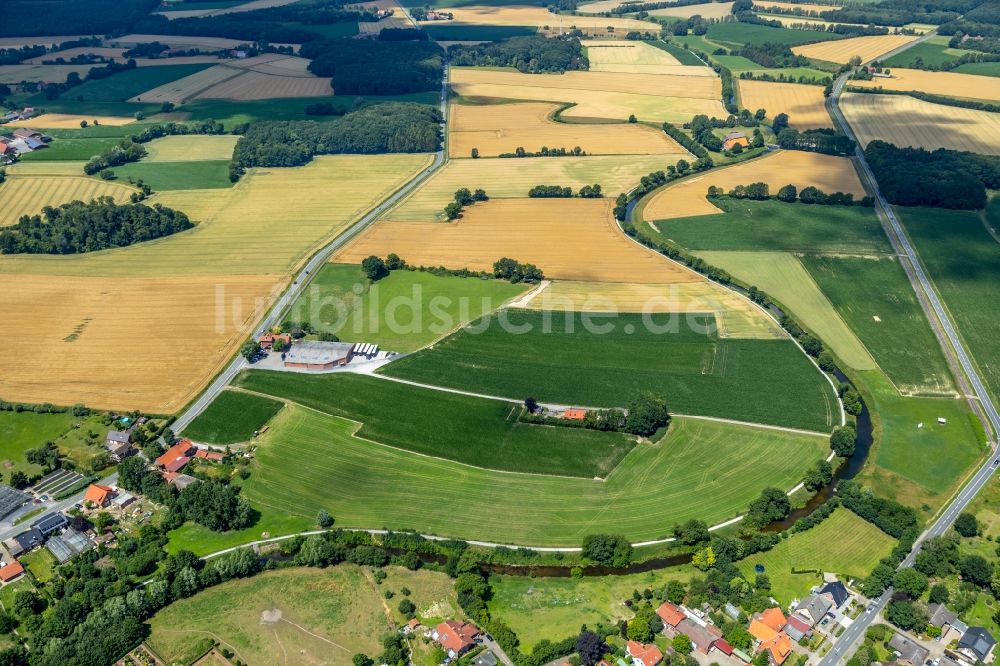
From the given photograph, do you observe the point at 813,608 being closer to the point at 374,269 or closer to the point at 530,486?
the point at 530,486

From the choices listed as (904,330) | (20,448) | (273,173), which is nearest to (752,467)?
(904,330)

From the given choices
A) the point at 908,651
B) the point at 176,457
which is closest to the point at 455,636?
the point at 908,651

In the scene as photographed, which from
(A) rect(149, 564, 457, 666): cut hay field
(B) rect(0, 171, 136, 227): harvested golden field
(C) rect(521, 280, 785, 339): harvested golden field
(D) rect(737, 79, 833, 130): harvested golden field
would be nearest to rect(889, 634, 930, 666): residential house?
(A) rect(149, 564, 457, 666): cut hay field

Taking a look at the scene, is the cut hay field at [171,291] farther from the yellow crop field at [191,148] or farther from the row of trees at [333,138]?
the yellow crop field at [191,148]

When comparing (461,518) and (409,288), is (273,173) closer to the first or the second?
(409,288)

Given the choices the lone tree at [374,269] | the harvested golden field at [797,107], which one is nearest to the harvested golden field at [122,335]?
the lone tree at [374,269]
